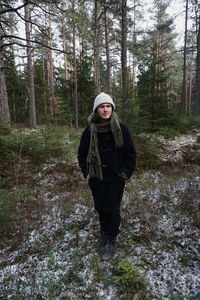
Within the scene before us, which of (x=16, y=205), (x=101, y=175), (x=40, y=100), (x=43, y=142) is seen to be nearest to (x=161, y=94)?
(x=43, y=142)

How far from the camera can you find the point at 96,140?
96.4 inches

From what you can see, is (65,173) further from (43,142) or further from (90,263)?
(90,263)

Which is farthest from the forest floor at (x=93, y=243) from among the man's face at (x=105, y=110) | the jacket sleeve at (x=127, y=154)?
the man's face at (x=105, y=110)

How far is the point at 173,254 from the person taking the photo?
2688 millimetres

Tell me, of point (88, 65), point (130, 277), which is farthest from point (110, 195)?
point (88, 65)

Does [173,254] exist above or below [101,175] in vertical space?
below

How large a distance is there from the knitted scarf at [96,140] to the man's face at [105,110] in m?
0.08

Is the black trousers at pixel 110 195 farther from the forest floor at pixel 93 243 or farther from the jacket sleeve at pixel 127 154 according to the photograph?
the forest floor at pixel 93 243

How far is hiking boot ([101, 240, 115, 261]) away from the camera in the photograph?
2.67 meters

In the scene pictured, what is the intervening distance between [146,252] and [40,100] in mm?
17712

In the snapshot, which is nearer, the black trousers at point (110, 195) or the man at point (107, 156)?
the man at point (107, 156)

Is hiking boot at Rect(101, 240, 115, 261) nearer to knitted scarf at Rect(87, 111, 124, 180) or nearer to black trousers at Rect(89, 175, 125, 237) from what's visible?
black trousers at Rect(89, 175, 125, 237)

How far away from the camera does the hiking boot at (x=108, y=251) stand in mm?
2670

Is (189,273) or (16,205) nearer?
(189,273)
